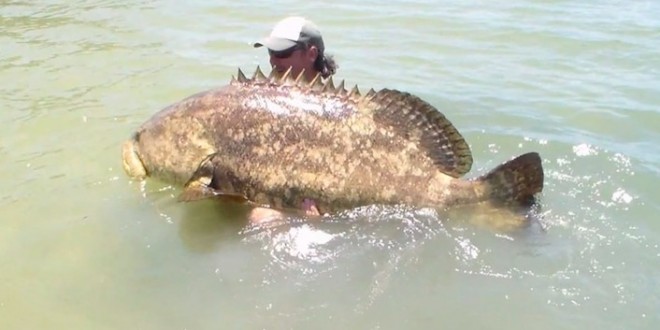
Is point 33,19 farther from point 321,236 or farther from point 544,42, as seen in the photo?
point 321,236

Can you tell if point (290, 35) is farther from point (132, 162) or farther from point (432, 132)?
point (132, 162)

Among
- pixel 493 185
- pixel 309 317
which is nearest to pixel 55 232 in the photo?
pixel 309 317

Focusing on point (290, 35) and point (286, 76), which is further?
point (290, 35)

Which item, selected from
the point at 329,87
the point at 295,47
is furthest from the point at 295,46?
the point at 329,87

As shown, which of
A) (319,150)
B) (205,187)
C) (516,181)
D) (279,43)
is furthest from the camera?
(279,43)

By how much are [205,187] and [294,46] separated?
120 cm

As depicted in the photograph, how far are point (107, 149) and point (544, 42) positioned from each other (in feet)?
18.2

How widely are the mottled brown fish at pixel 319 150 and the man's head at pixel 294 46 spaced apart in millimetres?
→ 370

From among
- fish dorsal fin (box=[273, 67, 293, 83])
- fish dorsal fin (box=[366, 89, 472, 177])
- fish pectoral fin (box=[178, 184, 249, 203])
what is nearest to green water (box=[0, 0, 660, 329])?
fish pectoral fin (box=[178, 184, 249, 203])

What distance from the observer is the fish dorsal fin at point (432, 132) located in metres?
4.87

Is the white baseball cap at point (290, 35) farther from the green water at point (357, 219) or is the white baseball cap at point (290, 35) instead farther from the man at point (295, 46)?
the green water at point (357, 219)

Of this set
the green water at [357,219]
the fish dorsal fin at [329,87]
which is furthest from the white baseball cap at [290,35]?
the green water at [357,219]

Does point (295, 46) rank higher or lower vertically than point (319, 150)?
higher

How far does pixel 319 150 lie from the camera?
5000 mm
